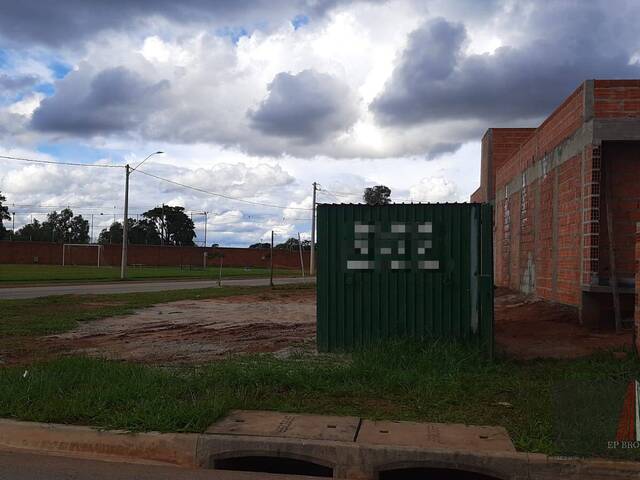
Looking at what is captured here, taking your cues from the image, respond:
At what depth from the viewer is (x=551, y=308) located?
1426 cm

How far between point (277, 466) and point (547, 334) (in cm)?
752

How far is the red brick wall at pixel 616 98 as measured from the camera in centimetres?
1216

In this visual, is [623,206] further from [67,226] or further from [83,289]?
[67,226]

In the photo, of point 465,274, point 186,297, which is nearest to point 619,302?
point 465,274

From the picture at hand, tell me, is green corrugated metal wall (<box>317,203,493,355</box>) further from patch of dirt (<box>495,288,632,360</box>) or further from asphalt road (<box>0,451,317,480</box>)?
asphalt road (<box>0,451,317,480</box>)

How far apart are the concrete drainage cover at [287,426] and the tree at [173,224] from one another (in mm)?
114201

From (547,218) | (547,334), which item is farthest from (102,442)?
(547,218)

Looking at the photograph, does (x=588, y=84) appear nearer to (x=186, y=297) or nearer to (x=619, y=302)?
(x=619, y=302)

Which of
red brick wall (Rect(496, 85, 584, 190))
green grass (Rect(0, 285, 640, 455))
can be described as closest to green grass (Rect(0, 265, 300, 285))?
red brick wall (Rect(496, 85, 584, 190))

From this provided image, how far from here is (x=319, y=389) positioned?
7.47 metres

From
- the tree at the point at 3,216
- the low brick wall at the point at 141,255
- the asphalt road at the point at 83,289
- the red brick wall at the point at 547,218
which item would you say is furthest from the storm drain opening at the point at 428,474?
the tree at the point at 3,216

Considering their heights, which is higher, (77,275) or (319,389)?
(77,275)

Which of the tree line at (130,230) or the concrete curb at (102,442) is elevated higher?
the tree line at (130,230)

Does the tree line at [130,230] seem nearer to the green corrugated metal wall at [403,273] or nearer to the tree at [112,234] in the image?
the tree at [112,234]
